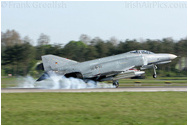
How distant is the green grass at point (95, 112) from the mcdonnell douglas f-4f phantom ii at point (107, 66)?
9325 mm

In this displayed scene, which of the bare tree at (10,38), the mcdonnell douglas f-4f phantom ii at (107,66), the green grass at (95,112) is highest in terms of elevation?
the bare tree at (10,38)

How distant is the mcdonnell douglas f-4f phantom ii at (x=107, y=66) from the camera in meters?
27.7

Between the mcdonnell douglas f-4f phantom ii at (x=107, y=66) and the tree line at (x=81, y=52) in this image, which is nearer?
the mcdonnell douglas f-4f phantom ii at (x=107, y=66)

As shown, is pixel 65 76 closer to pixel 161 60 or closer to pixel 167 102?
pixel 161 60

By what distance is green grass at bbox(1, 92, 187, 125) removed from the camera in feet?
41.4

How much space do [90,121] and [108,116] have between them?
50.4 inches

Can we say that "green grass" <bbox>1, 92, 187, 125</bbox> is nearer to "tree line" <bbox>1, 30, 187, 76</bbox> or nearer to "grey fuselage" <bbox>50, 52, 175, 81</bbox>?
"grey fuselage" <bbox>50, 52, 175, 81</bbox>

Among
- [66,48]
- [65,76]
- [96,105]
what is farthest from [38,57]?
[96,105]

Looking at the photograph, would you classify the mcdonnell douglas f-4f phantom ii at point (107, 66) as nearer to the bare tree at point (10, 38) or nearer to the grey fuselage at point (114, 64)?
the grey fuselage at point (114, 64)

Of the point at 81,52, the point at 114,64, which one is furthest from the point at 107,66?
the point at 81,52

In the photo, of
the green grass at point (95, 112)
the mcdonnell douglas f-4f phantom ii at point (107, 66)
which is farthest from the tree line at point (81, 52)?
the green grass at point (95, 112)

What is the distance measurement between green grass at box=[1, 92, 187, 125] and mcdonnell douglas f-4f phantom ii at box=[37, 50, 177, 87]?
9.33m

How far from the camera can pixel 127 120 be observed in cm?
1280

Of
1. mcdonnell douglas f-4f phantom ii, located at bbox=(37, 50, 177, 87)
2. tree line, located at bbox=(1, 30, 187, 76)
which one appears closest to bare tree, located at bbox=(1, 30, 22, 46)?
tree line, located at bbox=(1, 30, 187, 76)
